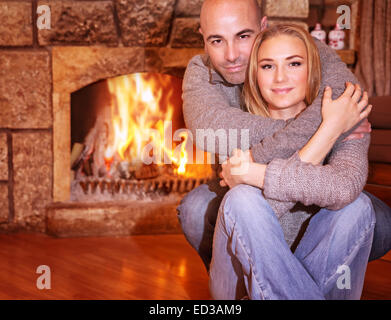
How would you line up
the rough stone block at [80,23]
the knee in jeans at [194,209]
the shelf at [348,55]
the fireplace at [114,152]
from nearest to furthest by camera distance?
the knee in jeans at [194,209], the rough stone block at [80,23], the fireplace at [114,152], the shelf at [348,55]

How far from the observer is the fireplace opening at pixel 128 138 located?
2.30 metres

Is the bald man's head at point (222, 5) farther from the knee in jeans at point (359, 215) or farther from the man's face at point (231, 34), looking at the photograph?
the knee in jeans at point (359, 215)

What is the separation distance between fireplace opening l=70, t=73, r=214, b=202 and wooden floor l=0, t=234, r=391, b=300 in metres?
0.31

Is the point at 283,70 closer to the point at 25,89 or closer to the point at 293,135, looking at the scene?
the point at 293,135

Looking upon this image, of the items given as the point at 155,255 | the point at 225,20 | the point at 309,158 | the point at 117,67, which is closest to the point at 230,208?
the point at 309,158

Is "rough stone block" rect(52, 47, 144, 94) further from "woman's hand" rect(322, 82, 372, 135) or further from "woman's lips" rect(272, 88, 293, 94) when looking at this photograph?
"woman's hand" rect(322, 82, 372, 135)

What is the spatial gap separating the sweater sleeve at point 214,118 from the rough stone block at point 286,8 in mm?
863

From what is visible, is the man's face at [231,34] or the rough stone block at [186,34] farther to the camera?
the rough stone block at [186,34]

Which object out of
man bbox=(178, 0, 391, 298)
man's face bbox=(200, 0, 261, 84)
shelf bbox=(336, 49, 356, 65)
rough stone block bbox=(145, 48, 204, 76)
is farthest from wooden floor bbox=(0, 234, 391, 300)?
shelf bbox=(336, 49, 356, 65)

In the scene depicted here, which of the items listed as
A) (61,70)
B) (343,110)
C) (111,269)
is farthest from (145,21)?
(343,110)

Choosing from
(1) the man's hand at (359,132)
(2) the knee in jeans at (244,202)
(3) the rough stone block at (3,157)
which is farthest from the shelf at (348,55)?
(3) the rough stone block at (3,157)

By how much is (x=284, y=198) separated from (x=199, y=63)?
639 mm

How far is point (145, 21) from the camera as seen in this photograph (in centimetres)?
209

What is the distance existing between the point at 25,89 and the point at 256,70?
1.31 meters
